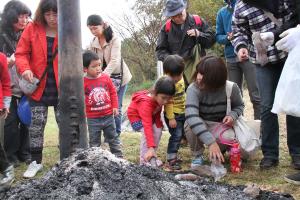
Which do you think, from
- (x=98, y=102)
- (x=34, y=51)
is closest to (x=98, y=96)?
(x=98, y=102)

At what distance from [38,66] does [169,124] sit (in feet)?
4.74

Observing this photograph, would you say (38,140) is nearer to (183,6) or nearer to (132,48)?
(183,6)

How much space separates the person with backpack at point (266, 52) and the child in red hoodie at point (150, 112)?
0.78 meters

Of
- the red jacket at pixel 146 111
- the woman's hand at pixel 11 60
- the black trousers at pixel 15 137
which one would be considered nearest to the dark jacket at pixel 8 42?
the woman's hand at pixel 11 60

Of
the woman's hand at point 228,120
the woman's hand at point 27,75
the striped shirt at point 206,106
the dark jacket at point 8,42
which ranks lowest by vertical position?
the woman's hand at point 228,120

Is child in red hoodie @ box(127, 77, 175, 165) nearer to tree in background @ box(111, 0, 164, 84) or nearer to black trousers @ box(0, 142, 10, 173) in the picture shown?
black trousers @ box(0, 142, 10, 173)

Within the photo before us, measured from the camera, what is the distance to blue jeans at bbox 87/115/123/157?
4938 millimetres

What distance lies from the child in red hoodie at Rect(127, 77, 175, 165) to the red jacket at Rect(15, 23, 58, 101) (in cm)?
89

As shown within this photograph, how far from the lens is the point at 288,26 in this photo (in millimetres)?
4125

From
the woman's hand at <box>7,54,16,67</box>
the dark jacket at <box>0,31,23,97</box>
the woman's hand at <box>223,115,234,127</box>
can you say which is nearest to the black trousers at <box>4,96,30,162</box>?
the dark jacket at <box>0,31,23,97</box>

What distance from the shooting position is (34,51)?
4555 millimetres

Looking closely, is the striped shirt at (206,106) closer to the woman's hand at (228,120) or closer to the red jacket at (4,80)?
the woman's hand at (228,120)

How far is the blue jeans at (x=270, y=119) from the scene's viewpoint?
4348mm

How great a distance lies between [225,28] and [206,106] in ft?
5.17
